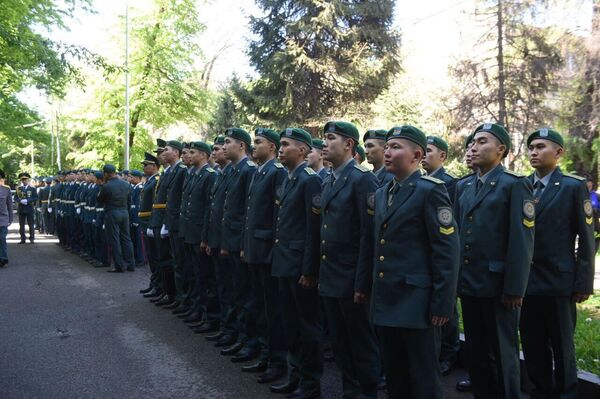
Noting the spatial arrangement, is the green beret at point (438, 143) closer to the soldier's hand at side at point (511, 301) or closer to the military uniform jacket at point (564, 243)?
the military uniform jacket at point (564, 243)

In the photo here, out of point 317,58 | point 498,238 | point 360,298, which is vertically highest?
point 317,58

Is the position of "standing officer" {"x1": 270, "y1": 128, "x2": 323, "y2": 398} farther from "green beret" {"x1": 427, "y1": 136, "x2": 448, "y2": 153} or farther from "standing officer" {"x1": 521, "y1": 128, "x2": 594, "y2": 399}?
"standing officer" {"x1": 521, "y1": 128, "x2": 594, "y2": 399}

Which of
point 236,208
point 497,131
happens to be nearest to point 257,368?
point 236,208

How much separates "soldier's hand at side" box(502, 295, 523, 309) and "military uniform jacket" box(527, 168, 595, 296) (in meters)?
0.44

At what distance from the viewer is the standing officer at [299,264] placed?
15.9 feet

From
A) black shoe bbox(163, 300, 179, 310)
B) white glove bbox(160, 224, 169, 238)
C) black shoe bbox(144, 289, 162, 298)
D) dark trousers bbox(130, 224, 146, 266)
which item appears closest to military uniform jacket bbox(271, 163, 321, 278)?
white glove bbox(160, 224, 169, 238)

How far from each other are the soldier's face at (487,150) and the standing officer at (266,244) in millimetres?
1844

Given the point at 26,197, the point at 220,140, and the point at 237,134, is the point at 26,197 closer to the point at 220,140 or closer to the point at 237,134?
the point at 220,140

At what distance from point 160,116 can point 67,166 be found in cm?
3036

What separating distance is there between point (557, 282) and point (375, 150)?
240 cm

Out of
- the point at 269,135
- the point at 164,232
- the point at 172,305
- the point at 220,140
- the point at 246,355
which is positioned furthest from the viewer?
the point at 172,305

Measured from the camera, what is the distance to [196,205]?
7426 millimetres

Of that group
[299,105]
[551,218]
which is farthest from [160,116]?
[551,218]

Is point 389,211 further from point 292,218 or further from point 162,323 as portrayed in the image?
point 162,323
